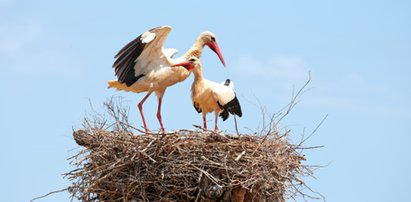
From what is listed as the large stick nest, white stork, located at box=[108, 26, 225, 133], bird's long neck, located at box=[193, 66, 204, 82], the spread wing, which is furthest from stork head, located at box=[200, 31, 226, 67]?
the large stick nest

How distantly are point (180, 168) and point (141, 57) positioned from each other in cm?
238

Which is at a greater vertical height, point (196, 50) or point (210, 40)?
point (210, 40)

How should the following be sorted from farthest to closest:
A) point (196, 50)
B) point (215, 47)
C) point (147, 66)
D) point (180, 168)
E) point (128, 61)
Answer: point (215, 47) < point (196, 50) < point (147, 66) < point (128, 61) < point (180, 168)

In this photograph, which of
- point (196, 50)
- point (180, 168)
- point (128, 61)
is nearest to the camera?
point (180, 168)

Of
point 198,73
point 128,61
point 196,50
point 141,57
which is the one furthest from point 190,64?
point 128,61

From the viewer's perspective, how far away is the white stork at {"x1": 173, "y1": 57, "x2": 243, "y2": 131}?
1120cm

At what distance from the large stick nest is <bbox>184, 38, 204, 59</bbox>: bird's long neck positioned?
2057 millimetres

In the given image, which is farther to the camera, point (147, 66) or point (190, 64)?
point (147, 66)

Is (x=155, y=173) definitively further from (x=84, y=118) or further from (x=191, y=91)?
(x=191, y=91)

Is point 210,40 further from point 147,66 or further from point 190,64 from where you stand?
point 147,66

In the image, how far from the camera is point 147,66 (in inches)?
444

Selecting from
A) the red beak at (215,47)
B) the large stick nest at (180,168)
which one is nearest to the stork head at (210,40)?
the red beak at (215,47)

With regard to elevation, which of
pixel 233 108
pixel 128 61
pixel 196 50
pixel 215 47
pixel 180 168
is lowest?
pixel 180 168

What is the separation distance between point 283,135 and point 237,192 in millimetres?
950
